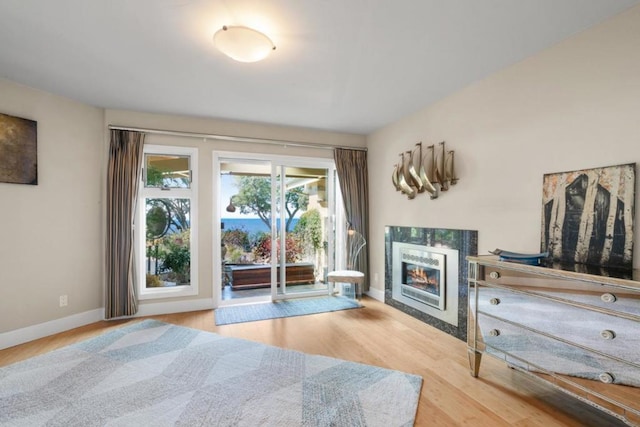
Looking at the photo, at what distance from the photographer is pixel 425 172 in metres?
3.53

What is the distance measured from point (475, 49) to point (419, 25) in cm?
62

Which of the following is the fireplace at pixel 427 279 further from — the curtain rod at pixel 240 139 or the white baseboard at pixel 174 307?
the white baseboard at pixel 174 307

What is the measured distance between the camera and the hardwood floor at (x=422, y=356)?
1.91 metres

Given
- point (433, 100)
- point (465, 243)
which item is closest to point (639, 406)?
point (465, 243)

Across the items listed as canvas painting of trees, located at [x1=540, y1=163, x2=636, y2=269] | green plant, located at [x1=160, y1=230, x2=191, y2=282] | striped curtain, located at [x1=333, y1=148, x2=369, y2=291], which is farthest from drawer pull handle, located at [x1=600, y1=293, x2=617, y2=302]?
green plant, located at [x1=160, y1=230, x2=191, y2=282]

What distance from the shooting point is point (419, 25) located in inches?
81.7

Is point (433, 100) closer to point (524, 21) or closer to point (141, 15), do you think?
point (524, 21)

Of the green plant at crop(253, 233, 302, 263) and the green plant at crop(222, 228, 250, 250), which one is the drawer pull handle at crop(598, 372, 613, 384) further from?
the green plant at crop(222, 228, 250, 250)

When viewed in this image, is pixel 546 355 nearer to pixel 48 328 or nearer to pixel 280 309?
pixel 280 309

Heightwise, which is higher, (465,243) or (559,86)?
(559,86)

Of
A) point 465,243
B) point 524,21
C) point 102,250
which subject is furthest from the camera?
point 102,250

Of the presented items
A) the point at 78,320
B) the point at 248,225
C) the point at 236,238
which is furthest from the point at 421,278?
the point at 78,320

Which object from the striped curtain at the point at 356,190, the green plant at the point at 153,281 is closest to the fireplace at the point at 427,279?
the striped curtain at the point at 356,190

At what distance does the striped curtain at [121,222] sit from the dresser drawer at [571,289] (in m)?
3.84
